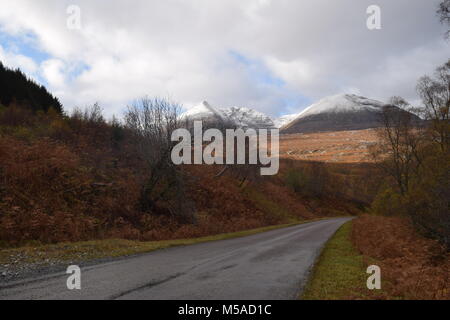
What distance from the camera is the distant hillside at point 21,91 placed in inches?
1378

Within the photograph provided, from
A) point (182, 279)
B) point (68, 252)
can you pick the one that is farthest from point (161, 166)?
point (182, 279)

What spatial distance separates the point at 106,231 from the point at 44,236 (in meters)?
3.65

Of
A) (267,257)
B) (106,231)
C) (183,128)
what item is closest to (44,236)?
(106,231)

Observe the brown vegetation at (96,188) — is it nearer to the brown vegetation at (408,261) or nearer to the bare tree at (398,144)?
the brown vegetation at (408,261)

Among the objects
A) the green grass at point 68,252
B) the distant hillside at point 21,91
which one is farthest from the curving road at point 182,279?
the distant hillside at point 21,91

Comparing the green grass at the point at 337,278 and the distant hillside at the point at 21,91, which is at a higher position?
the distant hillside at the point at 21,91

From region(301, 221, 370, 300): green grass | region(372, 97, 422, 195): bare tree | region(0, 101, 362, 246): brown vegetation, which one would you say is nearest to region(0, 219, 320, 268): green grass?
region(0, 101, 362, 246): brown vegetation

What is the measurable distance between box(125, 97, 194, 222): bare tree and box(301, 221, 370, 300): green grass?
1359 cm

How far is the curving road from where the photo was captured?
7.42m

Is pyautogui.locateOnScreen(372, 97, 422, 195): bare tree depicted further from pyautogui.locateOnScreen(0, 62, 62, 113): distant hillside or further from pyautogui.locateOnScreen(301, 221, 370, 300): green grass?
pyautogui.locateOnScreen(0, 62, 62, 113): distant hillside

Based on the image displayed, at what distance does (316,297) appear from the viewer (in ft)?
24.2

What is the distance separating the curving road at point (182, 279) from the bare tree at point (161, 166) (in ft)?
38.3

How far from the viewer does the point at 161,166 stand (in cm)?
2481

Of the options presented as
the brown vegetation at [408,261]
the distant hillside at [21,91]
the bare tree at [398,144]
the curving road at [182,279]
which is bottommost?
Answer: the brown vegetation at [408,261]
